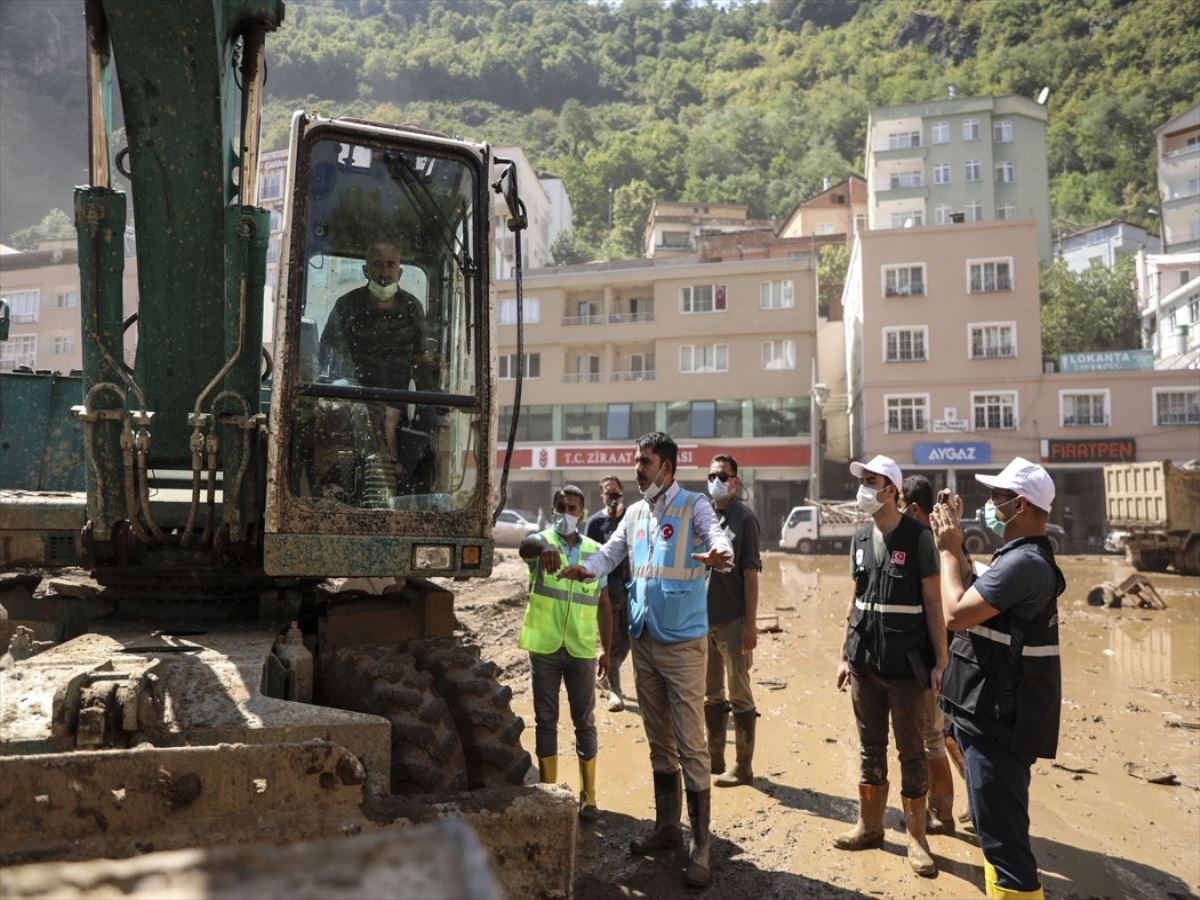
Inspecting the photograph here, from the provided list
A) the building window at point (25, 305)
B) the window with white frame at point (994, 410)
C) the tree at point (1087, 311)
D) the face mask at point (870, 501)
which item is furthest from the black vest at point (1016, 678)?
the building window at point (25, 305)

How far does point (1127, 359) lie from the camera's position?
33.3m

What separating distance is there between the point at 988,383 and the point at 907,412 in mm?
3045

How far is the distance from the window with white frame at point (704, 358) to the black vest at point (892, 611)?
3308 centimetres

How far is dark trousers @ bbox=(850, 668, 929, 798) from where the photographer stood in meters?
4.65

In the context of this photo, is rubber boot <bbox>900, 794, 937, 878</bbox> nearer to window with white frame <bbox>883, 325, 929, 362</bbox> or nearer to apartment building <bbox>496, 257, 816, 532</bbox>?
apartment building <bbox>496, 257, 816, 532</bbox>

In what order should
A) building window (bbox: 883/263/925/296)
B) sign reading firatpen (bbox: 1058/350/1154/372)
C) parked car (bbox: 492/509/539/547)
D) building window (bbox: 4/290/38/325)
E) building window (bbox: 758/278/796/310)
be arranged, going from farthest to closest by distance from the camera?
building window (bbox: 4/290/38/325), building window (bbox: 758/278/796/310), building window (bbox: 883/263/925/296), sign reading firatpen (bbox: 1058/350/1154/372), parked car (bbox: 492/509/539/547)

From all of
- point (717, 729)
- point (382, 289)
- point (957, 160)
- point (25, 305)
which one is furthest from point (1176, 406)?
point (25, 305)

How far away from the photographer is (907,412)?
34.6 meters

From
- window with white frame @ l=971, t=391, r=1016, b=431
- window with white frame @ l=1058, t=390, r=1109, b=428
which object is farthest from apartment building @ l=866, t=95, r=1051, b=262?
window with white frame @ l=1058, t=390, r=1109, b=428

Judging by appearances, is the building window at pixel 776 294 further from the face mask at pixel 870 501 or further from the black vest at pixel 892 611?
the black vest at pixel 892 611

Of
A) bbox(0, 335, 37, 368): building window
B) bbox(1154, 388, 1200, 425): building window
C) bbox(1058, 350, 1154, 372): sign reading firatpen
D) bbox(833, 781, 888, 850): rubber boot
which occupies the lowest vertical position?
bbox(833, 781, 888, 850): rubber boot

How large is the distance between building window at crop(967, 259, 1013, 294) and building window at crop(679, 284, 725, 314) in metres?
9.57

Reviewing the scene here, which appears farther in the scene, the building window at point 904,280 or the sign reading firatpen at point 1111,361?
the building window at point 904,280

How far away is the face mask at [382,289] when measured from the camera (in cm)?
405
